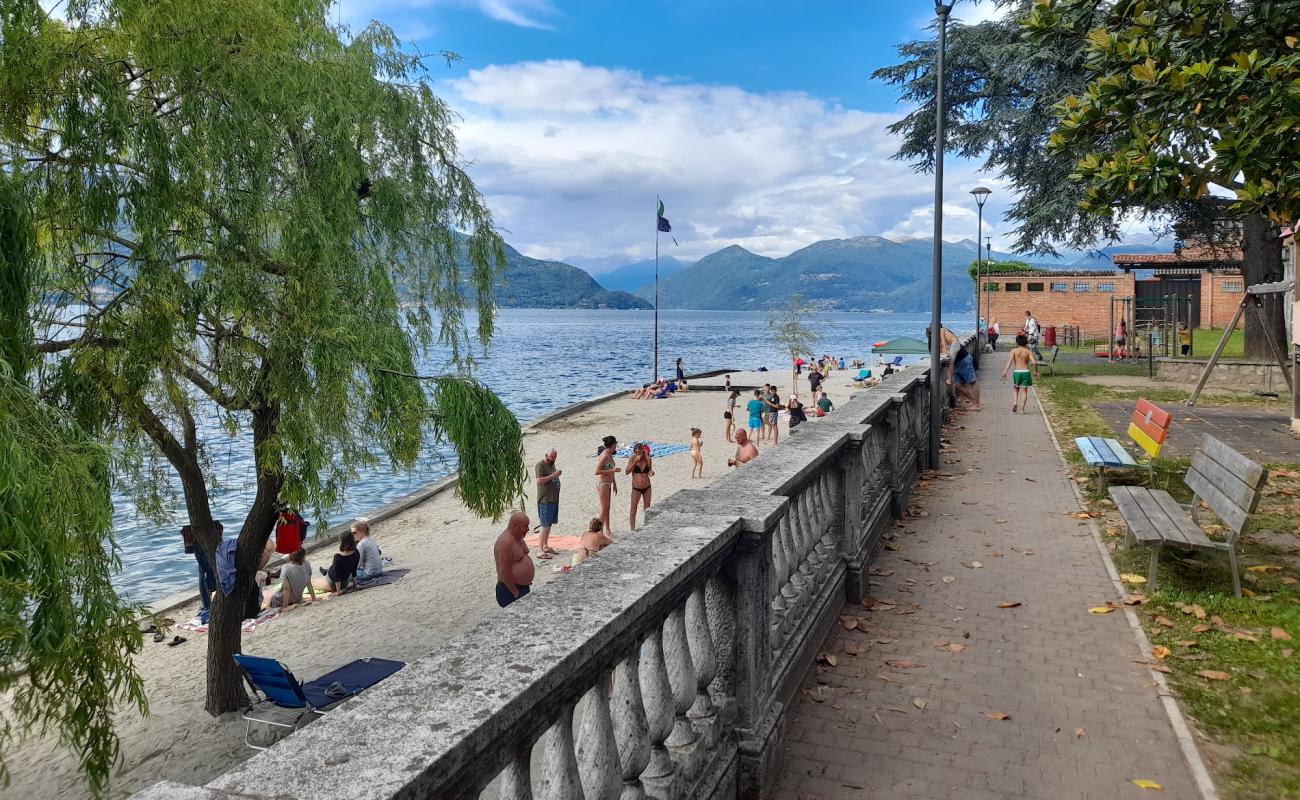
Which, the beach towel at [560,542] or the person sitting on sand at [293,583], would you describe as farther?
the beach towel at [560,542]

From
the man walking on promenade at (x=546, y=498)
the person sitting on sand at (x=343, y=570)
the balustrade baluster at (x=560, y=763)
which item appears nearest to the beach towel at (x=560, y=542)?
the man walking on promenade at (x=546, y=498)

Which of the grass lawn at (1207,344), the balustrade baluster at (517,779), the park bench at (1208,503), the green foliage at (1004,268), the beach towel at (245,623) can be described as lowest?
the beach towel at (245,623)

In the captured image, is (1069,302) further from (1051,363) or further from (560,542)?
(560,542)

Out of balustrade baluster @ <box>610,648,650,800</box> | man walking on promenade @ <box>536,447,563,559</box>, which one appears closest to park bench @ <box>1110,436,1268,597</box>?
balustrade baluster @ <box>610,648,650,800</box>

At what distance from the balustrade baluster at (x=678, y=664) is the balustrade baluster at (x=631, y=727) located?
0.32 m

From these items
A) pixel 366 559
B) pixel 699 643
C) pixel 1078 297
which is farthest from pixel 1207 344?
pixel 699 643

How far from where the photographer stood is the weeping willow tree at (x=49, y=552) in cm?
438

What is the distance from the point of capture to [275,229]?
8.80 m

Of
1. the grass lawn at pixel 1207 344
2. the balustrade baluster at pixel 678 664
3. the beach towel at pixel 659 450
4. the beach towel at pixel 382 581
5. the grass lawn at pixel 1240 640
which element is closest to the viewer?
the balustrade baluster at pixel 678 664

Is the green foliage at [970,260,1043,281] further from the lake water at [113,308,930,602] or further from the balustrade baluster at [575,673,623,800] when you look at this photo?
the balustrade baluster at [575,673,623,800]

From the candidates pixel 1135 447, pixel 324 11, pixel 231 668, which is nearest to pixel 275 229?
pixel 324 11

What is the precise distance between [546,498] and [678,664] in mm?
12434

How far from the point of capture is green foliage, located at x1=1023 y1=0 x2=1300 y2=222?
515 centimetres

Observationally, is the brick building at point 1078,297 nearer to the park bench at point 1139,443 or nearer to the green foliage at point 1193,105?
the park bench at point 1139,443
